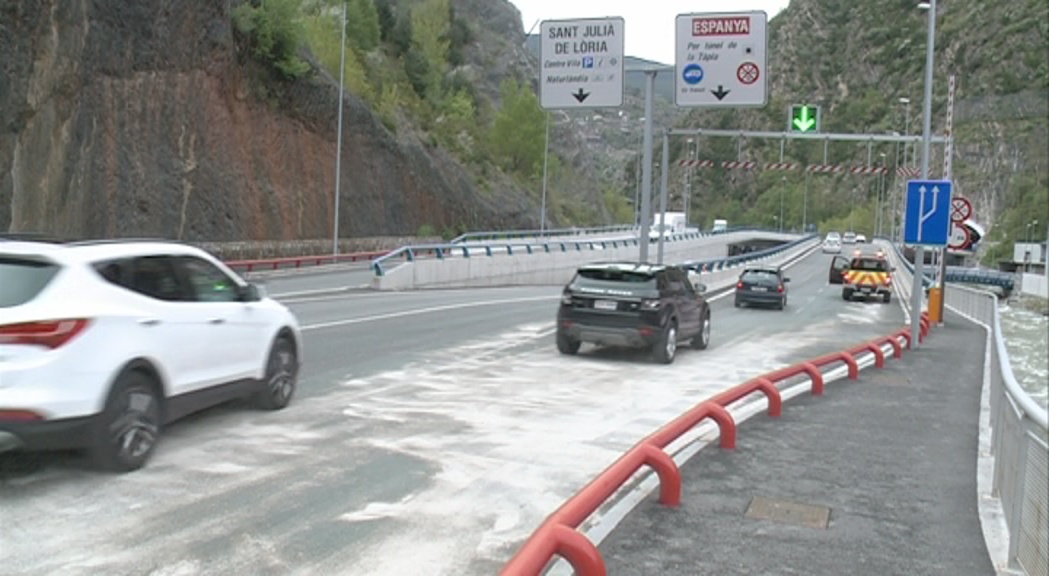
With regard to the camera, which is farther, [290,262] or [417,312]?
[290,262]

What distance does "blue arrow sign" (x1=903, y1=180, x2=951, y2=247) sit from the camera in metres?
20.8

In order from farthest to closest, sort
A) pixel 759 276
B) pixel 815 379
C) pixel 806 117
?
1. pixel 759 276
2. pixel 806 117
3. pixel 815 379

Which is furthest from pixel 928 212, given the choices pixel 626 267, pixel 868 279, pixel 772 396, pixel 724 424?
pixel 868 279

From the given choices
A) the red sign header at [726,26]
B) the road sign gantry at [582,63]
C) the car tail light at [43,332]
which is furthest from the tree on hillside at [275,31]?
the car tail light at [43,332]

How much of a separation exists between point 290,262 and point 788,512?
120 feet

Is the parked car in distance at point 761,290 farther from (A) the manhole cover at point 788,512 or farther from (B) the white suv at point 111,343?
(A) the manhole cover at point 788,512

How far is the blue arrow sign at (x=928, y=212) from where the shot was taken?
20781mm

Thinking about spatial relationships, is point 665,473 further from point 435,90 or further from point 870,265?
point 435,90

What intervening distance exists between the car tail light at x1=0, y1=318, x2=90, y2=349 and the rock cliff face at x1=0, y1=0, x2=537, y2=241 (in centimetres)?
2437

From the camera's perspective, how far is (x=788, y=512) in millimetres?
7223

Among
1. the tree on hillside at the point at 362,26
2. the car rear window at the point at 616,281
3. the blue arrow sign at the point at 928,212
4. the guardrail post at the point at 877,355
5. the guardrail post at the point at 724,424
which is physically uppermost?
the tree on hillside at the point at 362,26

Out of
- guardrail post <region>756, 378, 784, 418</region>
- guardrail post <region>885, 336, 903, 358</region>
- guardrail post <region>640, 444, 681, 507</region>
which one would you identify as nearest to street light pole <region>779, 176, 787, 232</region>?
guardrail post <region>885, 336, 903, 358</region>

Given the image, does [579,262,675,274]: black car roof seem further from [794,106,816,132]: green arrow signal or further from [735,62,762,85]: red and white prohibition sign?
[794,106,816,132]: green arrow signal

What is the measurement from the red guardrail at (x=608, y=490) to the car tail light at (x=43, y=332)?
359cm
